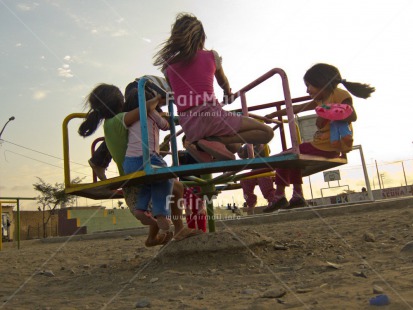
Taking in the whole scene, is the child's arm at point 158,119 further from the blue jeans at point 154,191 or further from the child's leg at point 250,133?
the child's leg at point 250,133

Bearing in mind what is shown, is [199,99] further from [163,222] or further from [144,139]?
[163,222]

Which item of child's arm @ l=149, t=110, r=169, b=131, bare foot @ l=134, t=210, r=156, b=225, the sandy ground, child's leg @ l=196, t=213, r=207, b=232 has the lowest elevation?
the sandy ground

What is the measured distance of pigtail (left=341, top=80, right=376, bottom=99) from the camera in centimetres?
279

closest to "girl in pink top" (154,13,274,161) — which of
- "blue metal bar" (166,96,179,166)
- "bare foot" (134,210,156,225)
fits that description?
"blue metal bar" (166,96,179,166)

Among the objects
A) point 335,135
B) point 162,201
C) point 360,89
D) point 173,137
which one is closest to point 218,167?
point 162,201

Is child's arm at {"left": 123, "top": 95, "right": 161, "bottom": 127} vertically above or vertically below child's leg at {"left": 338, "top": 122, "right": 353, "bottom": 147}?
above

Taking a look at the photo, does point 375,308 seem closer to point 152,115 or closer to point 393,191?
point 152,115

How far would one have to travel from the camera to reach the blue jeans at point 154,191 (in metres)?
2.70

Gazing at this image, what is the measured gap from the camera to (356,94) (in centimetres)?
279

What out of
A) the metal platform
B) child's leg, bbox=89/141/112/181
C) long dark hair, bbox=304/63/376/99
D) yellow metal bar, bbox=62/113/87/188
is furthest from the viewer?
child's leg, bbox=89/141/112/181

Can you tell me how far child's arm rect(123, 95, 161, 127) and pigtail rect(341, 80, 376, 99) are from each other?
1.36 meters

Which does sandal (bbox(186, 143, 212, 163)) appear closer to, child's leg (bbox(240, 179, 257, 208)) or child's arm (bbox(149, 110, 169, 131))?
child's arm (bbox(149, 110, 169, 131))

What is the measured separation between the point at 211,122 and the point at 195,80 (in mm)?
320

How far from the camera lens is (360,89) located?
110 inches
